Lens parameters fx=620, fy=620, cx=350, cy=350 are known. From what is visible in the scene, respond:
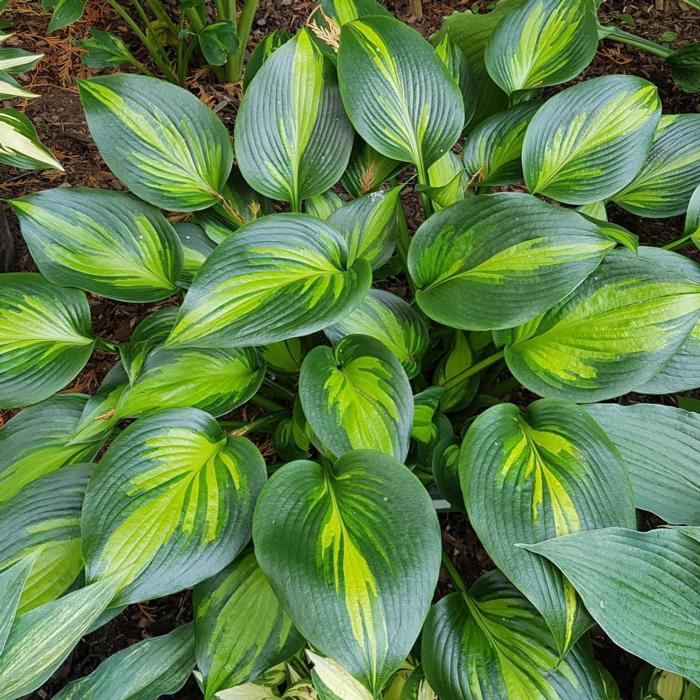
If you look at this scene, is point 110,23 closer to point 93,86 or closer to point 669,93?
point 93,86

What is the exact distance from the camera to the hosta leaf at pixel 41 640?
71 centimetres

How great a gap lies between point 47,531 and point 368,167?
0.88 metres

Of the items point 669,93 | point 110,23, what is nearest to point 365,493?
point 669,93

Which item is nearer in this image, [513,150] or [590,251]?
[590,251]

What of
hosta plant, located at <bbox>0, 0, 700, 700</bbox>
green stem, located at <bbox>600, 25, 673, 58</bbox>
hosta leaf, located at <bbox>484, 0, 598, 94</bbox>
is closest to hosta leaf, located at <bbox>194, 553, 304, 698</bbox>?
hosta plant, located at <bbox>0, 0, 700, 700</bbox>

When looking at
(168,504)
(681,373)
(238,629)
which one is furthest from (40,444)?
(681,373)

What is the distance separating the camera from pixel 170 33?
1868mm

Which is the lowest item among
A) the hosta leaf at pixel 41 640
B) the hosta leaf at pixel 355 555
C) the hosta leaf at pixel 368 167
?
the hosta leaf at pixel 41 640

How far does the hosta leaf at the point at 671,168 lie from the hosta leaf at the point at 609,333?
413 mm

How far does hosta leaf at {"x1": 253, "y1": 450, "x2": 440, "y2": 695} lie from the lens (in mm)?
748

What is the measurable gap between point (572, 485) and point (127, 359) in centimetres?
72

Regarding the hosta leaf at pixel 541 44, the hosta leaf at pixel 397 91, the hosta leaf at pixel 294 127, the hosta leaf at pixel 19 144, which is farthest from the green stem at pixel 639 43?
the hosta leaf at pixel 19 144

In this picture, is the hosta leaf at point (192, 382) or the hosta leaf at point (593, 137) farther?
the hosta leaf at point (593, 137)

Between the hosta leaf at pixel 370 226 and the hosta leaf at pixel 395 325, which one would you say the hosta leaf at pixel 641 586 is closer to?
the hosta leaf at pixel 395 325
